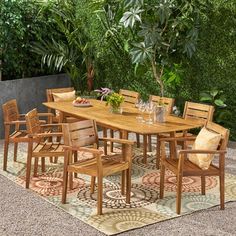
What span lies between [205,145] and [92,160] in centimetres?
114


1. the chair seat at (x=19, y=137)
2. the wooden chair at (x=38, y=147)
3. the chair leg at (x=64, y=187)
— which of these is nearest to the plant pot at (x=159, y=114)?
the wooden chair at (x=38, y=147)

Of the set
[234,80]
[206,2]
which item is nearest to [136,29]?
[206,2]

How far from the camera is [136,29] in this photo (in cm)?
780

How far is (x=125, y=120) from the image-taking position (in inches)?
220

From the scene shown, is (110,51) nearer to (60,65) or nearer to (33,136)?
(60,65)

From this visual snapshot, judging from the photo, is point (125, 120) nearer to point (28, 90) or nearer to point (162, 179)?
point (162, 179)

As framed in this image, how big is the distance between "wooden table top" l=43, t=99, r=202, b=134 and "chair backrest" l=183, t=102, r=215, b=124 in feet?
0.80

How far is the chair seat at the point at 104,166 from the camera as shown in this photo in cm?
469

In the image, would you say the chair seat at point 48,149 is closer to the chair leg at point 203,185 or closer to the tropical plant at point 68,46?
the chair leg at point 203,185

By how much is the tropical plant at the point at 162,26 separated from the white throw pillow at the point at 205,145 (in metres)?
2.76

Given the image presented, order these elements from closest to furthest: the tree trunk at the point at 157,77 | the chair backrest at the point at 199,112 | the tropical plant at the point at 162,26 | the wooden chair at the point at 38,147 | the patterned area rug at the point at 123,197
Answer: the patterned area rug at the point at 123,197
the wooden chair at the point at 38,147
the chair backrest at the point at 199,112
the tropical plant at the point at 162,26
the tree trunk at the point at 157,77

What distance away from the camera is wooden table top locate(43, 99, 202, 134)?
519 centimetres

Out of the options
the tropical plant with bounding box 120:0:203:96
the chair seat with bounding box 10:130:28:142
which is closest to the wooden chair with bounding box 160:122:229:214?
the chair seat with bounding box 10:130:28:142

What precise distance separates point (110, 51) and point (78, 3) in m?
1.06
